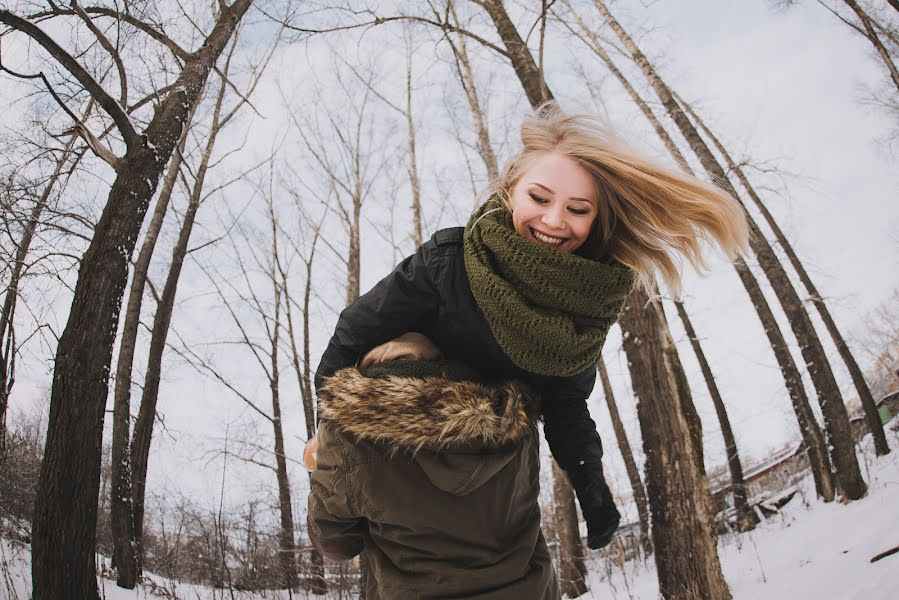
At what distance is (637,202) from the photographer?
161cm

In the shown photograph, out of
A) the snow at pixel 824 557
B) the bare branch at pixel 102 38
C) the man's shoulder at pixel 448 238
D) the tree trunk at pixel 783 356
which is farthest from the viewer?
the tree trunk at pixel 783 356


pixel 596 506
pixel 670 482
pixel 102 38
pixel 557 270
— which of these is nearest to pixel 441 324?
pixel 557 270

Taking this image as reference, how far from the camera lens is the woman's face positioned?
1454 mm

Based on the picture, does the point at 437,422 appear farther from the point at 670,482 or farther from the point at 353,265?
the point at 353,265

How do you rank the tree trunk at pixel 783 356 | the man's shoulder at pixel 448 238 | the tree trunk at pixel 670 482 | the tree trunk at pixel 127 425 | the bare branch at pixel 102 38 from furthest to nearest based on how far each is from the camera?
the tree trunk at pixel 783 356
the tree trunk at pixel 127 425
the bare branch at pixel 102 38
the tree trunk at pixel 670 482
the man's shoulder at pixel 448 238

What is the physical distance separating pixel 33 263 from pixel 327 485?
4272 mm

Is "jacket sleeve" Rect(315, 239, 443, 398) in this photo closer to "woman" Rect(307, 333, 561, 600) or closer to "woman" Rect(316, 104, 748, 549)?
"woman" Rect(316, 104, 748, 549)

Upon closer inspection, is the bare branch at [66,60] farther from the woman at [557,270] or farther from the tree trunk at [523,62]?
the woman at [557,270]

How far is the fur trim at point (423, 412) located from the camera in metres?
1.25

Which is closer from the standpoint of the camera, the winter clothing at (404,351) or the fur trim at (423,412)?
the fur trim at (423,412)

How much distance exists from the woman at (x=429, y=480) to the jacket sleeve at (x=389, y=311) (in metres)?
0.11

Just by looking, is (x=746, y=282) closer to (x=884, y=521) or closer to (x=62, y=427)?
(x=884, y=521)

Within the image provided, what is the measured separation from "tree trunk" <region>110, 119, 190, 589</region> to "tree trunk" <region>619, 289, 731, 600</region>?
195 inches

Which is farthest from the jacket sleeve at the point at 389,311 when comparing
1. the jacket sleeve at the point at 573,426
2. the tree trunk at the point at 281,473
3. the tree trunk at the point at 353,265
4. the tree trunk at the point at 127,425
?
the tree trunk at the point at 353,265
